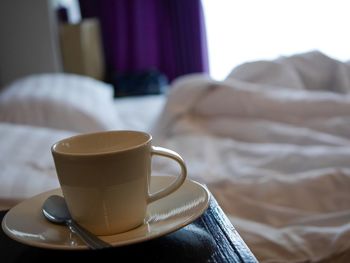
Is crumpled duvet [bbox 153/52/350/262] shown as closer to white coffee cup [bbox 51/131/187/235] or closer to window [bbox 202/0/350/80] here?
white coffee cup [bbox 51/131/187/235]

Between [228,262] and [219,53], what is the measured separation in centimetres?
264

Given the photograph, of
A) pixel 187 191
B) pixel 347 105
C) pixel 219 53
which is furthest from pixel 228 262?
pixel 219 53

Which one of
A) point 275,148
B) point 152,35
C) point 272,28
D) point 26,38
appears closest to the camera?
point 275,148

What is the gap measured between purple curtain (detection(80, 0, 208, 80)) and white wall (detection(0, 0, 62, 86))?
589 mm

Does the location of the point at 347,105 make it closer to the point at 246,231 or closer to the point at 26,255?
the point at 246,231

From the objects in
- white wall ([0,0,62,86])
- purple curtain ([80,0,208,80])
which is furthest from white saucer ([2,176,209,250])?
purple curtain ([80,0,208,80])

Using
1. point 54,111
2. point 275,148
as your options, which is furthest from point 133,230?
point 54,111

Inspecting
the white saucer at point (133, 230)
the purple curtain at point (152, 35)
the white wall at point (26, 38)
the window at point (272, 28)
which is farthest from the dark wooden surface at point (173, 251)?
the purple curtain at point (152, 35)

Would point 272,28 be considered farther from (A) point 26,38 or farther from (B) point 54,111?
(B) point 54,111

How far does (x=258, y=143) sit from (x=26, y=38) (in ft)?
5.53

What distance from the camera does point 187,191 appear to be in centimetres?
54

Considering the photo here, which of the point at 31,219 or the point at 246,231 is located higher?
the point at 31,219

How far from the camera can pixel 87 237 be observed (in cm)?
45

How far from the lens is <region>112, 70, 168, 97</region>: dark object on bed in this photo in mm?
2709
